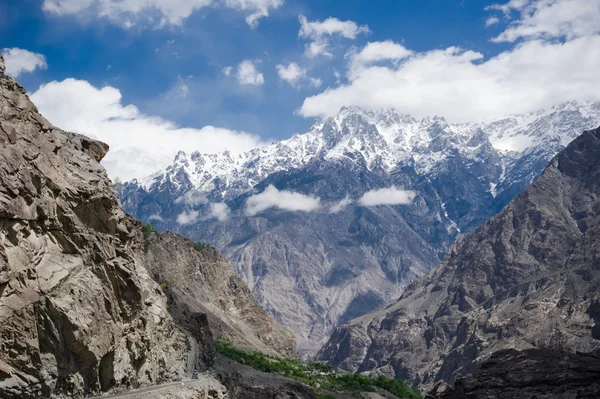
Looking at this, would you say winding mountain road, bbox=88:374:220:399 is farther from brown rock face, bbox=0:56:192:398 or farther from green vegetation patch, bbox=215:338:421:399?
green vegetation patch, bbox=215:338:421:399

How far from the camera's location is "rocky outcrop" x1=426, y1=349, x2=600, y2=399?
186ft

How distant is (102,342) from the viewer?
191 feet

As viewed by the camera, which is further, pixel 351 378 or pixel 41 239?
pixel 351 378

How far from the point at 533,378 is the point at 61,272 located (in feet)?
123

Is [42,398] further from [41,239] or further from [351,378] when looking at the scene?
[351,378]

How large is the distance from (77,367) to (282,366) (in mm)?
102604

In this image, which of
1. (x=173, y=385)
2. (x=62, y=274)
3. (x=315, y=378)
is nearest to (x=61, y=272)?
(x=62, y=274)

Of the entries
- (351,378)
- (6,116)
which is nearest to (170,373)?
(6,116)

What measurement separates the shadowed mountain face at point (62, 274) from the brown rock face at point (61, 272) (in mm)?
83

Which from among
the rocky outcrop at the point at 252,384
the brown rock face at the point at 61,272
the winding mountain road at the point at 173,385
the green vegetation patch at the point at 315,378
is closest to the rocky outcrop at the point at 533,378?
the winding mountain road at the point at 173,385

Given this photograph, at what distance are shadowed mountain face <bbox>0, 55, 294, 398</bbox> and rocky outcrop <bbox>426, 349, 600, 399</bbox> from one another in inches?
1090

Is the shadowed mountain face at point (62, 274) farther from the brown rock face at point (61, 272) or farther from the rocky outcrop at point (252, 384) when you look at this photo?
the rocky outcrop at point (252, 384)

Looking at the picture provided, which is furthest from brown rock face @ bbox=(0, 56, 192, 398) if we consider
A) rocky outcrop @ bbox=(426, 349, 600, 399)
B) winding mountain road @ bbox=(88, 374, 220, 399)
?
rocky outcrop @ bbox=(426, 349, 600, 399)

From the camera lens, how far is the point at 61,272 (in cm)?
5506
